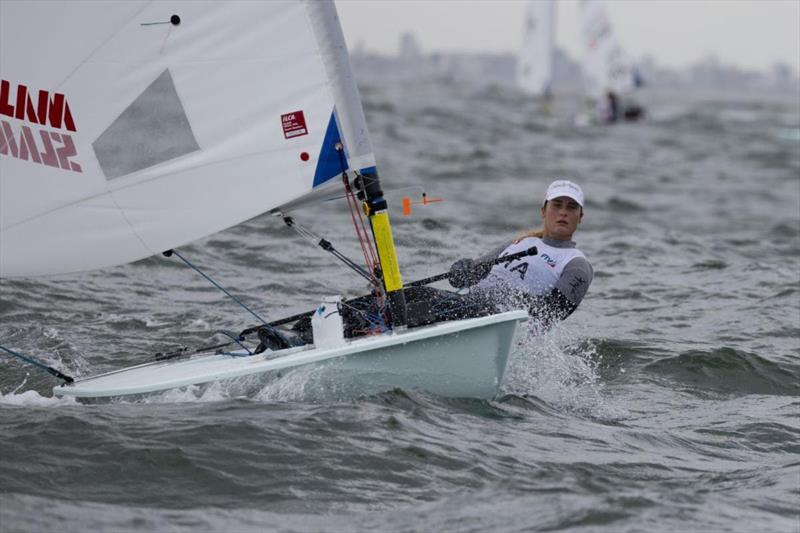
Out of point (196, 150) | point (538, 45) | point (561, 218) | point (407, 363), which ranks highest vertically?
point (538, 45)

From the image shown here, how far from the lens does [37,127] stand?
461 centimetres

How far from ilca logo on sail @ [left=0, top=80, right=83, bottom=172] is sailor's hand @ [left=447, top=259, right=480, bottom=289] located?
1.73 m

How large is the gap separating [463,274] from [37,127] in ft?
6.34

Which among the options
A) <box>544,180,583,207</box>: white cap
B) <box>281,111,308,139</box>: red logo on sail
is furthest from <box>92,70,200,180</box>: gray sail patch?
<box>544,180,583,207</box>: white cap

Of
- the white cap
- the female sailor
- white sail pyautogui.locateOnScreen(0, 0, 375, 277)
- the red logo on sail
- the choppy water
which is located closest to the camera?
the choppy water

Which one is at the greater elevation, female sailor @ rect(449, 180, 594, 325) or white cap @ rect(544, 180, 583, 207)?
white cap @ rect(544, 180, 583, 207)

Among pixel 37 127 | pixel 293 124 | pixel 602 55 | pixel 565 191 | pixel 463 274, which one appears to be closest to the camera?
pixel 37 127

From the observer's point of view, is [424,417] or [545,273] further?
[545,273]

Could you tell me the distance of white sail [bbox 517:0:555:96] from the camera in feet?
97.1

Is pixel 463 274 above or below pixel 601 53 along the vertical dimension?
below

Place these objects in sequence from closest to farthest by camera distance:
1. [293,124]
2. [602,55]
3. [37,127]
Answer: [37,127], [293,124], [602,55]

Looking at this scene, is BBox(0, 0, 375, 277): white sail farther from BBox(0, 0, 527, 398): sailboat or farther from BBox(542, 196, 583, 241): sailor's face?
BBox(542, 196, 583, 241): sailor's face

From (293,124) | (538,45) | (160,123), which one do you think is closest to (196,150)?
(160,123)

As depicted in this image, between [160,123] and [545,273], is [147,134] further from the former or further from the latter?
[545,273]
